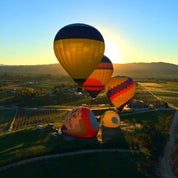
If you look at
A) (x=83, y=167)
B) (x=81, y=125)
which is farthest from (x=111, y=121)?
(x=83, y=167)

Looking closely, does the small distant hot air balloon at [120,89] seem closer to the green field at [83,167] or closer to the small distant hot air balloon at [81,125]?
the small distant hot air balloon at [81,125]

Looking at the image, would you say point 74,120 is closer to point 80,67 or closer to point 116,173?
point 80,67

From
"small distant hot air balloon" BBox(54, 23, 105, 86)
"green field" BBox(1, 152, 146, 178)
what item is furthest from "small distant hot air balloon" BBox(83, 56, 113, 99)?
"green field" BBox(1, 152, 146, 178)

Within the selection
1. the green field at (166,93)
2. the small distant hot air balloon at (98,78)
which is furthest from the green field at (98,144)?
the green field at (166,93)

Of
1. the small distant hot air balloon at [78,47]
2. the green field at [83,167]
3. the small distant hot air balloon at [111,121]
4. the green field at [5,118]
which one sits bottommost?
the green field at [5,118]

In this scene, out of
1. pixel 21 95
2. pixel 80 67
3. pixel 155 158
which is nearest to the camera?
pixel 155 158

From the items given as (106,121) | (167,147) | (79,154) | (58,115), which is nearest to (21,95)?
(58,115)
